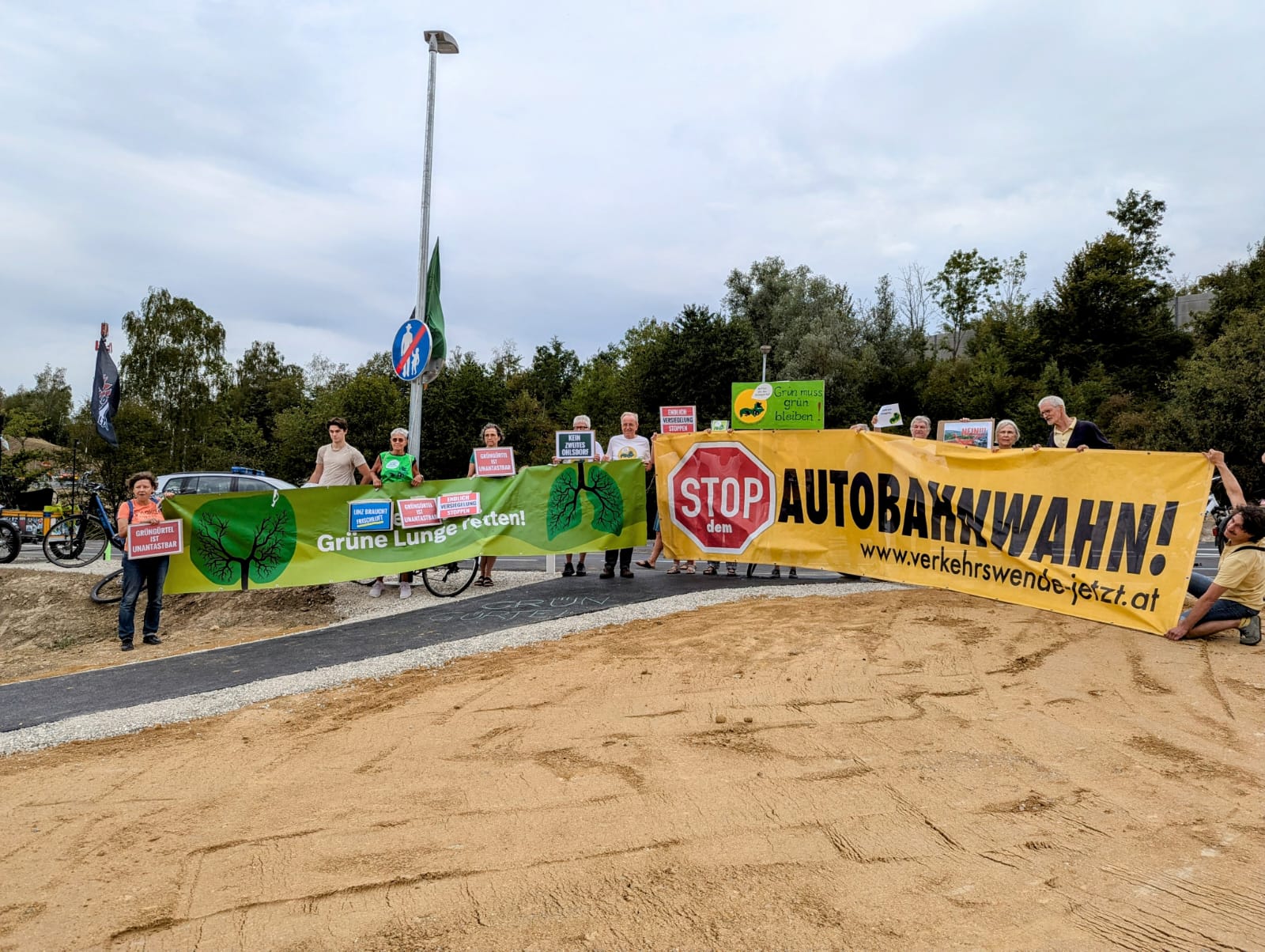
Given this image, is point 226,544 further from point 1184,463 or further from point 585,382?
point 585,382

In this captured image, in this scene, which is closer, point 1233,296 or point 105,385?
point 105,385

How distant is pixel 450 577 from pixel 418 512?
896 mm

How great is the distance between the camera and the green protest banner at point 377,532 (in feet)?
29.3

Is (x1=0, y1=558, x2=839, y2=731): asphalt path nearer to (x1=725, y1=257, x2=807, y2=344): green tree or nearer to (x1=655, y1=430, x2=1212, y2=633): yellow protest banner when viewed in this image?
(x1=655, y1=430, x2=1212, y2=633): yellow protest banner

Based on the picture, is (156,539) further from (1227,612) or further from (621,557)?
(1227,612)

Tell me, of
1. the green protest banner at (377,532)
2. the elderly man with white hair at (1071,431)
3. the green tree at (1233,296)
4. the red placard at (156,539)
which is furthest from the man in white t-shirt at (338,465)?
the green tree at (1233,296)

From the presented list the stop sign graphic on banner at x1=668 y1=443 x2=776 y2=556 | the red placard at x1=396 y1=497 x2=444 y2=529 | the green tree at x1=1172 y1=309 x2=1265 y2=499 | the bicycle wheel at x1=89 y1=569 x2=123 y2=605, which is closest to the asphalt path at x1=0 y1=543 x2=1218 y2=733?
the stop sign graphic on banner at x1=668 y1=443 x2=776 y2=556

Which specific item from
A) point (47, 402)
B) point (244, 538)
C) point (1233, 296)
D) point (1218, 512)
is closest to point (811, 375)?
point (1233, 296)

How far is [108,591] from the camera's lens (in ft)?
33.4

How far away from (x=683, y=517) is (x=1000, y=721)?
18.7ft

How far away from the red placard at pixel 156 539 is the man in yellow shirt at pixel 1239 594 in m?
9.59

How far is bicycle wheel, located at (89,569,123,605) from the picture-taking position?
10102 mm

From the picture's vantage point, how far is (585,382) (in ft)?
186

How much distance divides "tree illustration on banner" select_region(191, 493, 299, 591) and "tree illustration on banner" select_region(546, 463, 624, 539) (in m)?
3.06
